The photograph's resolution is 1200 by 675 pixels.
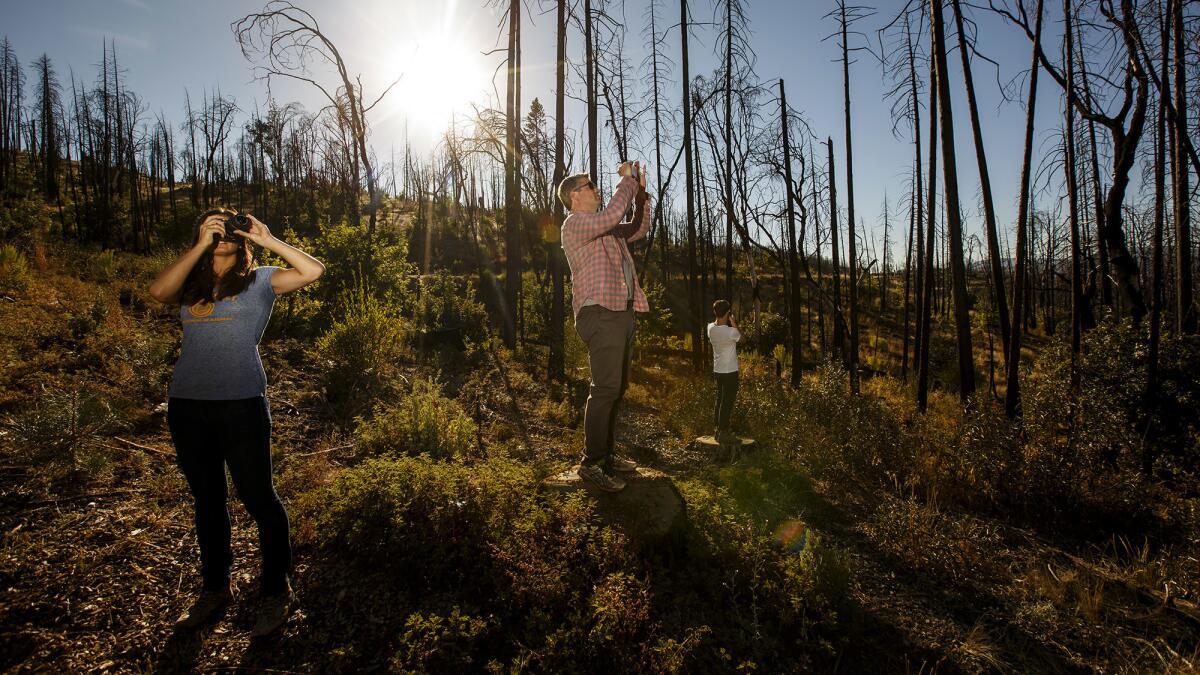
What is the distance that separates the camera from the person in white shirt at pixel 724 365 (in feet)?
22.3

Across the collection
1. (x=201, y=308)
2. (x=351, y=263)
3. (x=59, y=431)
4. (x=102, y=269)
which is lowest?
(x=59, y=431)

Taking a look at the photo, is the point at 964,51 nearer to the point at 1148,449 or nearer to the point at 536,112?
the point at 1148,449

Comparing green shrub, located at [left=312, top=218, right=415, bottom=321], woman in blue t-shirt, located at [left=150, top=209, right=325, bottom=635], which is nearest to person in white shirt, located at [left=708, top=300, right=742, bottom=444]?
woman in blue t-shirt, located at [left=150, top=209, right=325, bottom=635]

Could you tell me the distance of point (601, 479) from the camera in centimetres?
380

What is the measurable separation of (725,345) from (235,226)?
5643 millimetres

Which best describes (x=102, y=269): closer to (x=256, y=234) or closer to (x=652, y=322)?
(x=256, y=234)

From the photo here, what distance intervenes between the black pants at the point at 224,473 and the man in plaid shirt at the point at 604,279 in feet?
6.37

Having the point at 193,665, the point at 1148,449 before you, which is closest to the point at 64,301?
the point at 193,665

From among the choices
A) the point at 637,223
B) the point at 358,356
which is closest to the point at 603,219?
the point at 637,223

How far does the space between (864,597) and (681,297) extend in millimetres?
32132

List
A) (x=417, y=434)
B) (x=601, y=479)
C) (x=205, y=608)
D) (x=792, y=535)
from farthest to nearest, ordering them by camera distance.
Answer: (x=417, y=434) → (x=792, y=535) → (x=601, y=479) → (x=205, y=608)

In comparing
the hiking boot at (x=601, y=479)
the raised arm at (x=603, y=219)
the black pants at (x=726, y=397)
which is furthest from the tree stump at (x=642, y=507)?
the black pants at (x=726, y=397)

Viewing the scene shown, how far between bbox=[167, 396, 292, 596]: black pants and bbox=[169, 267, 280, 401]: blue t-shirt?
0.20ft

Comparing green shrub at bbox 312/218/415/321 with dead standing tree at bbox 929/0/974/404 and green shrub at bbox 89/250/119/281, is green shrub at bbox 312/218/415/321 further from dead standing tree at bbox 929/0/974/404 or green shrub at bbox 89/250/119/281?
dead standing tree at bbox 929/0/974/404
